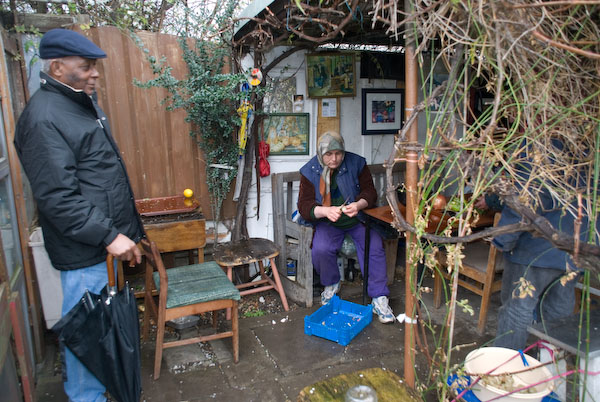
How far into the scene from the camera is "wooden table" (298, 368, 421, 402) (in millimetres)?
1958

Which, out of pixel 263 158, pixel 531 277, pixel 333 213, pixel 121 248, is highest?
pixel 263 158

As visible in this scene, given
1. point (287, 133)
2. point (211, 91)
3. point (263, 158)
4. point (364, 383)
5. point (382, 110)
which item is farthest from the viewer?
point (382, 110)

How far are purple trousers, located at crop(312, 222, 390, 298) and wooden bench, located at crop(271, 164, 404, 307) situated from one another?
97 mm

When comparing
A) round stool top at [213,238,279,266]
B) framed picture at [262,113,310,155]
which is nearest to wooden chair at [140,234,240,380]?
round stool top at [213,238,279,266]

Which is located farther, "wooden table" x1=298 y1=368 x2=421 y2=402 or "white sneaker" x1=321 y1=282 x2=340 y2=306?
"white sneaker" x1=321 y1=282 x2=340 y2=306

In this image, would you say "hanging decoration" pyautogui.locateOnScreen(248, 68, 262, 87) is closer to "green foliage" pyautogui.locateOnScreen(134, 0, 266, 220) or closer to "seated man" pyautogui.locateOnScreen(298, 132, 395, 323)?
"green foliage" pyautogui.locateOnScreen(134, 0, 266, 220)

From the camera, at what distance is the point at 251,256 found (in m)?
3.77

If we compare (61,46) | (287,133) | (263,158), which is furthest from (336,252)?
(61,46)

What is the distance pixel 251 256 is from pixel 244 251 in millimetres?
136

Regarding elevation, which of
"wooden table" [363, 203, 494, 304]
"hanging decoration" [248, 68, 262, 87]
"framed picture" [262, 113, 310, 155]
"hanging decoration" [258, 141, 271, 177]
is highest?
"hanging decoration" [248, 68, 262, 87]

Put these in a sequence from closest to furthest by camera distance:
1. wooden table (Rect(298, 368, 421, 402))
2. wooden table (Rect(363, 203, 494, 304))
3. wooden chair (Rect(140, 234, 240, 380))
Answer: wooden table (Rect(298, 368, 421, 402)) → wooden chair (Rect(140, 234, 240, 380)) → wooden table (Rect(363, 203, 494, 304))

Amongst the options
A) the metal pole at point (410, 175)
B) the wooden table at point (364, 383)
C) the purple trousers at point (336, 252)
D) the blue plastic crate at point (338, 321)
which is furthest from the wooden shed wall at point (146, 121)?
the wooden table at point (364, 383)

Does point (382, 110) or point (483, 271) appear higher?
point (382, 110)

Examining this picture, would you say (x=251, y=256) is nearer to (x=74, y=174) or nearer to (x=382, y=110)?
(x=74, y=174)
